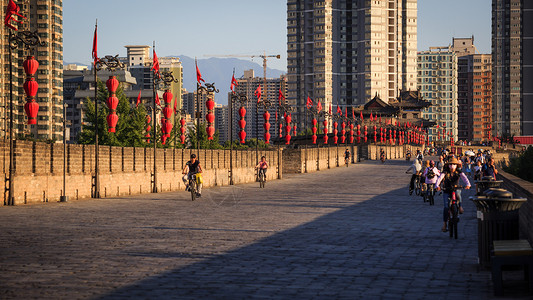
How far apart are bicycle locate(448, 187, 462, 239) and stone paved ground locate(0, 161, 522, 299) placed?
0.34m

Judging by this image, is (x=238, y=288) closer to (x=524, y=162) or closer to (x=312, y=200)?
(x=312, y=200)

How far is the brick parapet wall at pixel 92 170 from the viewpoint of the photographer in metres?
25.8

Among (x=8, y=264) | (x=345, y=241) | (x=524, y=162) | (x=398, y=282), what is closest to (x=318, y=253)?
(x=345, y=241)

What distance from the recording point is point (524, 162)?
43.3m

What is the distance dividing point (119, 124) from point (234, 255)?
66.8 m

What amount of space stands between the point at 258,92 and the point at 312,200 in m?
25.2

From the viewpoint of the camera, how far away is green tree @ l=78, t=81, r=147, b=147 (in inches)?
2970

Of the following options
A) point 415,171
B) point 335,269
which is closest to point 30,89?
point 335,269

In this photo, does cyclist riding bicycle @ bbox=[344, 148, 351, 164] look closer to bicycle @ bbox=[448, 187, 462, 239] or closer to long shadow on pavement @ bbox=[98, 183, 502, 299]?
long shadow on pavement @ bbox=[98, 183, 502, 299]

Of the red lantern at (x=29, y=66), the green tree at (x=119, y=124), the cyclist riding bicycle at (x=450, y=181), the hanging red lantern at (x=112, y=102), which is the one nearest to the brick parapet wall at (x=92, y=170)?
the hanging red lantern at (x=112, y=102)

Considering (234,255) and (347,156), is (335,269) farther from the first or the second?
(347,156)

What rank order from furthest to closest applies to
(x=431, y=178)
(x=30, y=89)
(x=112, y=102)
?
(x=112, y=102) → (x=431, y=178) → (x=30, y=89)

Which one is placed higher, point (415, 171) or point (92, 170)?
point (92, 170)

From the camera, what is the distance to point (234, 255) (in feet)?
42.4
